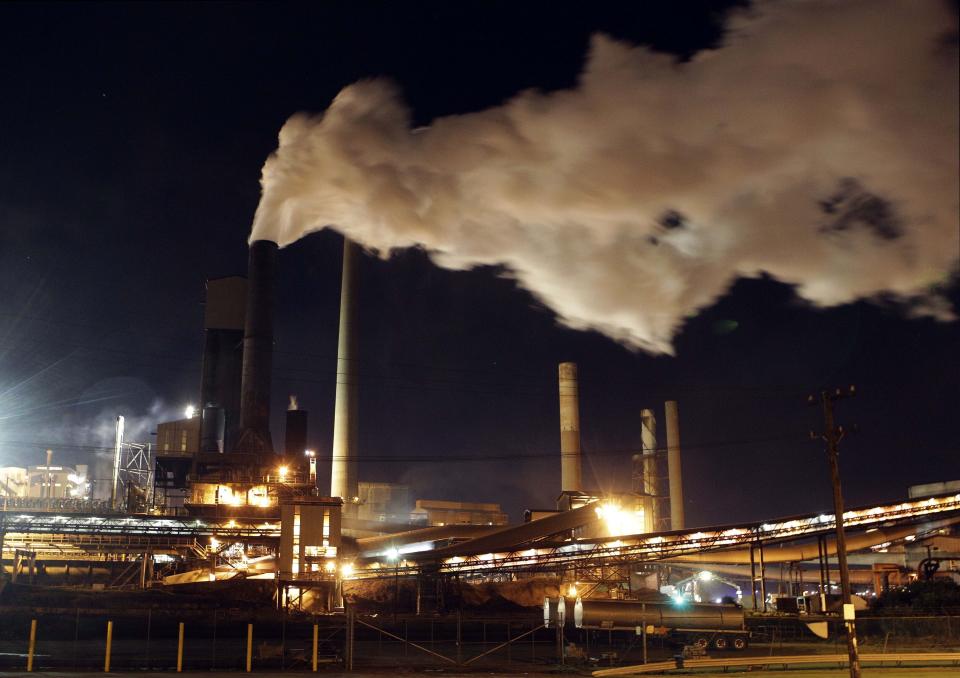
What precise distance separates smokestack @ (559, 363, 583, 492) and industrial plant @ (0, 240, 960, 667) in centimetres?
16

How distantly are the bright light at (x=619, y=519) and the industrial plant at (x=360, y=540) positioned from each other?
0.22 meters

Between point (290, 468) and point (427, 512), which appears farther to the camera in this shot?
point (427, 512)

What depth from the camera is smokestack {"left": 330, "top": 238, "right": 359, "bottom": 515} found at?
7888cm

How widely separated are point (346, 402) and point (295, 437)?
7172mm

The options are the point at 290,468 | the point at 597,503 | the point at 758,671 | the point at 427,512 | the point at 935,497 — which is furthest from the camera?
the point at 427,512

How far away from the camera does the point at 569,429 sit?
287 ft

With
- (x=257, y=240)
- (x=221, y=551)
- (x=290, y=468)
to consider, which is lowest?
(x=221, y=551)

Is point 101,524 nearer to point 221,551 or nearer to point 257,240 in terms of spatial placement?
point 221,551

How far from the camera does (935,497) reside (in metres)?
47.0

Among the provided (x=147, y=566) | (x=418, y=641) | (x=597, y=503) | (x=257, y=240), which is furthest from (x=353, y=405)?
(x=418, y=641)

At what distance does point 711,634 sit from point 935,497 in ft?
58.2

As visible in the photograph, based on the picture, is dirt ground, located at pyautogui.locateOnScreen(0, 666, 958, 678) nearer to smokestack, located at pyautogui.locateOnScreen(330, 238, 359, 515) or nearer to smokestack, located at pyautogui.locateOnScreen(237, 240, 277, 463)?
smokestack, located at pyautogui.locateOnScreen(237, 240, 277, 463)

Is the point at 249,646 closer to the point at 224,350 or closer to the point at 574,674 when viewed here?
the point at 574,674

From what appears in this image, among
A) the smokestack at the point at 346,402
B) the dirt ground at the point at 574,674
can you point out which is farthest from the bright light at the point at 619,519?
the smokestack at the point at 346,402
